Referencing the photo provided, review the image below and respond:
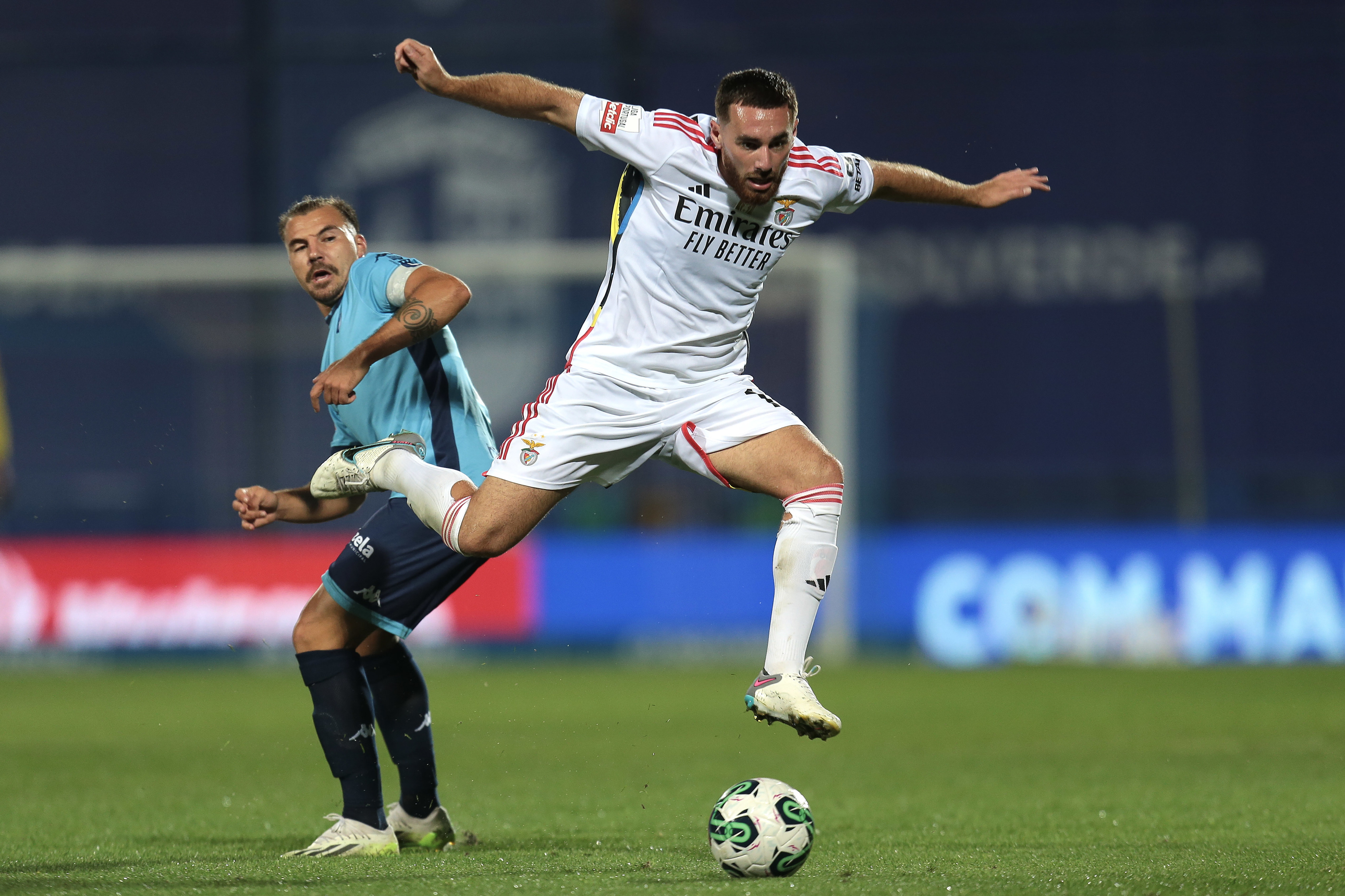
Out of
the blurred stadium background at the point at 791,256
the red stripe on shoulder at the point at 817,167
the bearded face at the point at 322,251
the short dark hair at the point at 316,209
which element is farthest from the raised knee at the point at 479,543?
the blurred stadium background at the point at 791,256

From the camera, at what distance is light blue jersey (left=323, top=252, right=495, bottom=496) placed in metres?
5.42

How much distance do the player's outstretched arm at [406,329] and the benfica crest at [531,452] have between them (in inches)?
17.3

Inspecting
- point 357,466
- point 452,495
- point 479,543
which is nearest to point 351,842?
point 479,543

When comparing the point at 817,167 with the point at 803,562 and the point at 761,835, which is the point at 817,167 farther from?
the point at 761,835

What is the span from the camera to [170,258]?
53.0 ft

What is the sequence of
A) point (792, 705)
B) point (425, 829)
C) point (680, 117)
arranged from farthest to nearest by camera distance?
point (425, 829) < point (680, 117) < point (792, 705)

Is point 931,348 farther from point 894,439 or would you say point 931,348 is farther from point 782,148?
point 782,148

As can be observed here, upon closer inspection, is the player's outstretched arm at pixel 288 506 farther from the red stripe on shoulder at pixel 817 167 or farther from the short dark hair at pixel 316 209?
the red stripe on shoulder at pixel 817 167

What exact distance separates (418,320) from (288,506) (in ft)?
3.03

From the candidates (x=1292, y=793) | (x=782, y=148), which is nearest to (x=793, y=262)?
(x=1292, y=793)

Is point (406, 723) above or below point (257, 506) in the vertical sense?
below

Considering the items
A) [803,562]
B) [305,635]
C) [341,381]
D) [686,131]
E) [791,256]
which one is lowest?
[305,635]

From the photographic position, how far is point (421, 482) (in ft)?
17.3

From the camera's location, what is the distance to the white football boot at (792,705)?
4.65 metres
